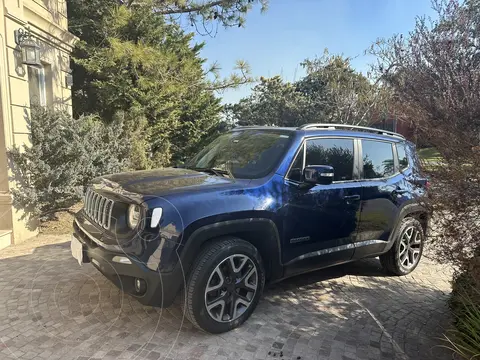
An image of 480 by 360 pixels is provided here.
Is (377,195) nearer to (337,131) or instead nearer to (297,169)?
(337,131)

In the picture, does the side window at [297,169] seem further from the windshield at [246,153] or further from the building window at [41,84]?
the building window at [41,84]

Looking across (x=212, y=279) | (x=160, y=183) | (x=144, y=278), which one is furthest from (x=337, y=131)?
(x=144, y=278)

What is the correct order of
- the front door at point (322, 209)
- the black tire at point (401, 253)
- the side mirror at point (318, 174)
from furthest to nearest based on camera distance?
the black tire at point (401, 253) → the front door at point (322, 209) → the side mirror at point (318, 174)

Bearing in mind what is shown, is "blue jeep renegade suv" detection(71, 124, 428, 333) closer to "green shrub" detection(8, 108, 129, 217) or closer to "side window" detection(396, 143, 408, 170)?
"side window" detection(396, 143, 408, 170)

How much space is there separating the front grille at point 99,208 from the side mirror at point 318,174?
71.3 inches

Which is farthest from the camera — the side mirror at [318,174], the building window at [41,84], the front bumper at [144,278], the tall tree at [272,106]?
the tall tree at [272,106]

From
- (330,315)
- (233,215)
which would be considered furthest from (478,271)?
(233,215)

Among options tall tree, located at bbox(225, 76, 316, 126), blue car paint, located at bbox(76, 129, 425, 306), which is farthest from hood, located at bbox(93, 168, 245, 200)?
tall tree, located at bbox(225, 76, 316, 126)

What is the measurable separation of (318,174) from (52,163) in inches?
195

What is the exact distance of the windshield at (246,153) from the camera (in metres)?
Answer: 3.47

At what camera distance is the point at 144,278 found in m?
2.66

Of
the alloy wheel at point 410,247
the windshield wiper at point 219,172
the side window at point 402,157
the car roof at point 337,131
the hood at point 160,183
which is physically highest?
the car roof at point 337,131

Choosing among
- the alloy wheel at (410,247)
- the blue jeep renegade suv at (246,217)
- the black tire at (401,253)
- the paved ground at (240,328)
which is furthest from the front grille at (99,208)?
the alloy wheel at (410,247)

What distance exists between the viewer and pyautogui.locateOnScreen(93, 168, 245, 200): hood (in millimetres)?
2932
